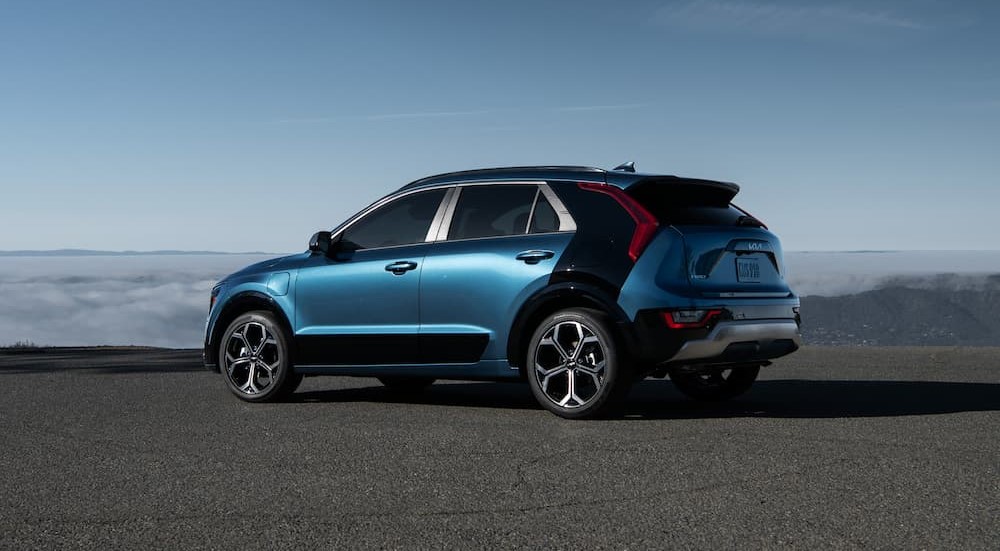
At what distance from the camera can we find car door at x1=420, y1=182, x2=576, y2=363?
24.8 feet

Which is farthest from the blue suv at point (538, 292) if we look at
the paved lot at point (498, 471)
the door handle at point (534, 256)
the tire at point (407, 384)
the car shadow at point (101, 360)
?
the car shadow at point (101, 360)

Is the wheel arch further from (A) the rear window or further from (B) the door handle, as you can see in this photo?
(A) the rear window

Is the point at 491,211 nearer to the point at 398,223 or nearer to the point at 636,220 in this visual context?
the point at 398,223

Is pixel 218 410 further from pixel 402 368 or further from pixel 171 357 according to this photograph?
pixel 171 357

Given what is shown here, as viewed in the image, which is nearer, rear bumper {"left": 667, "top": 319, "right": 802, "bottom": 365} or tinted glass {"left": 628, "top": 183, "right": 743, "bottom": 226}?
rear bumper {"left": 667, "top": 319, "right": 802, "bottom": 365}

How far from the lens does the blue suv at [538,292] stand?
7.18m

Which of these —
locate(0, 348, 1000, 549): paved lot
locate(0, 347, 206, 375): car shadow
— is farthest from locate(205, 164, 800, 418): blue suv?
locate(0, 347, 206, 375): car shadow

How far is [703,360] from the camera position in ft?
23.6

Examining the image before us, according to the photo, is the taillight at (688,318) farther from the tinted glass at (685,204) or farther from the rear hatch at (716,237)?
the tinted glass at (685,204)

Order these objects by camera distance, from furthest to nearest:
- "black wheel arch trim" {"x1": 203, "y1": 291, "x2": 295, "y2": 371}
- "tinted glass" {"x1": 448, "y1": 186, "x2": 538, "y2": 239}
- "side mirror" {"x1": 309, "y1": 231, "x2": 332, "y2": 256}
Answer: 1. "black wheel arch trim" {"x1": 203, "y1": 291, "x2": 295, "y2": 371}
2. "side mirror" {"x1": 309, "y1": 231, "x2": 332, "y2": 256}
3. "tinted glass" {"x1": 448, "y1": 186, "x2": 538, "y2": 239}

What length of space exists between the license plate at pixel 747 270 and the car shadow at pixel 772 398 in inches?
38.9

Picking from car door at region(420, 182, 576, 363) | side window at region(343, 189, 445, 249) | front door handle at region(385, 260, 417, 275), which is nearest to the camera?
car door at region(420, 182, 576, 363)

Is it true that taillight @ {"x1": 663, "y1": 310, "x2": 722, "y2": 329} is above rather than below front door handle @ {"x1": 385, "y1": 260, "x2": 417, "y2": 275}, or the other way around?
below

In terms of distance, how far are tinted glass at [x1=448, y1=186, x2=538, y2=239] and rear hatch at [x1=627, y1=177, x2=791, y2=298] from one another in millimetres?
870
